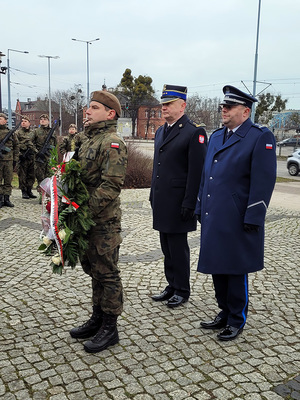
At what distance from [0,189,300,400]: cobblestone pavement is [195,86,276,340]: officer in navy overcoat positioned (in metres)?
0.39

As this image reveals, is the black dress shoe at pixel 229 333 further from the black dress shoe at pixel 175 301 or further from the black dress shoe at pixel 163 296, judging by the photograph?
the black dress shoe at pixel 163 296

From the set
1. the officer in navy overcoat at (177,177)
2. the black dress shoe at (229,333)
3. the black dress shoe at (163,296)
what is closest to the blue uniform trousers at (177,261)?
the officer in navy overcoat at (177,177)

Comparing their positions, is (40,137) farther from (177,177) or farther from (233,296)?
(233,296)

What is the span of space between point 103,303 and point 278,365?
1.48 meters

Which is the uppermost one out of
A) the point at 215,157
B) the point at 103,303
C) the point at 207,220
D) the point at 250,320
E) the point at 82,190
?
the point at 215,157

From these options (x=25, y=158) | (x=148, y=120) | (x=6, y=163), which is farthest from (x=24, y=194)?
(x=148, y=120)

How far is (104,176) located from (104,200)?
7.3 inches

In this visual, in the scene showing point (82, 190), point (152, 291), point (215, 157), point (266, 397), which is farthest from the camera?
point (152, 291)

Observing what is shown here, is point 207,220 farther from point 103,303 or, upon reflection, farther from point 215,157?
point 103,303

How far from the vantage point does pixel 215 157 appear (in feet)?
11.5

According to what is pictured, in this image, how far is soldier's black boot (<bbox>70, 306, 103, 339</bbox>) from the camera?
11.5 ft

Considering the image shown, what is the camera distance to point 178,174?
4035 mm

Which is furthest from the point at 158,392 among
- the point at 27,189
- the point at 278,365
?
the point at 27,189

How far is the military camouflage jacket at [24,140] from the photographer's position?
10172 millimetres
